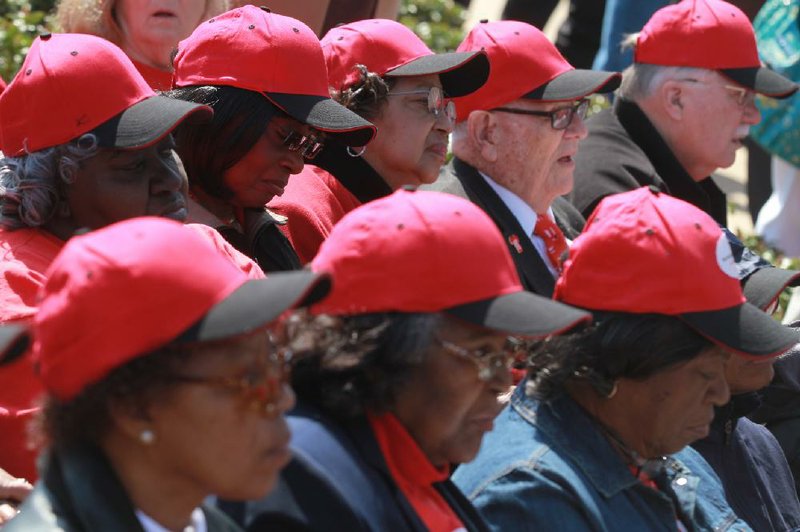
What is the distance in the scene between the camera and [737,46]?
595 cm

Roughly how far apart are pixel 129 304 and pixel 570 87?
9.93 ft

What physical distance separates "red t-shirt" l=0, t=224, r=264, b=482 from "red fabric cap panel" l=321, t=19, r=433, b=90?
1.46 metres

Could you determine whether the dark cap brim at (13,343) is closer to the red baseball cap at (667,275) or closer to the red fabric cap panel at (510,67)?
the red baseball cap at (667,275)

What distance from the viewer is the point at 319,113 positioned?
4121 millimetres

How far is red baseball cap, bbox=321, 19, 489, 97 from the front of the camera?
4633 millimetres

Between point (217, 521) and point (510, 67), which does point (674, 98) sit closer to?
point (510, 67)

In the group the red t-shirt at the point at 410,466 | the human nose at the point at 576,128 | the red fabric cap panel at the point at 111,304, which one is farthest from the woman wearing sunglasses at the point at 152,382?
the human nose at the point at 576,128

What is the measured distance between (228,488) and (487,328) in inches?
24.9

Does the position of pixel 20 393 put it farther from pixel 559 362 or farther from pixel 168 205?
pixel 559 362

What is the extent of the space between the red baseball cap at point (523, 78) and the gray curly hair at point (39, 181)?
1.84 metres

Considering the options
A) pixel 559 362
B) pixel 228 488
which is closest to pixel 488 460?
pixel 559 362

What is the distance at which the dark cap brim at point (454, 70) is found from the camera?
4621mm

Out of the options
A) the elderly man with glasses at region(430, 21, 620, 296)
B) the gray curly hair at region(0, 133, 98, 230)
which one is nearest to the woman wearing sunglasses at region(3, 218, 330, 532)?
the gray curly hair at region(0, 133, 98, 230)

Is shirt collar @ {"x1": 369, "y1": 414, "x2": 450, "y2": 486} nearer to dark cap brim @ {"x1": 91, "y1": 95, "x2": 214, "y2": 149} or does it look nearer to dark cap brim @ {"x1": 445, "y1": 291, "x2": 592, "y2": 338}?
dark cap brim @ {"x1": 445, "y1": 291, "x2": 592, "y2": 338}
